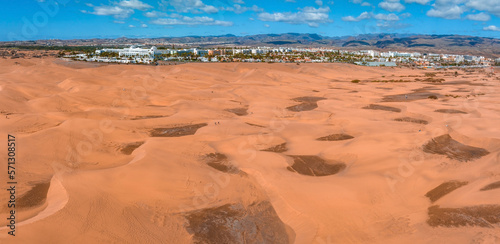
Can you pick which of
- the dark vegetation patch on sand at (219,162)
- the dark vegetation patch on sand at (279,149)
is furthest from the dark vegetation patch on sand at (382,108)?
the dark vegetation patch on sand at (219,162)

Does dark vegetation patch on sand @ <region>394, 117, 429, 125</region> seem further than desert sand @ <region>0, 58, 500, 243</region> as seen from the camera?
Yes

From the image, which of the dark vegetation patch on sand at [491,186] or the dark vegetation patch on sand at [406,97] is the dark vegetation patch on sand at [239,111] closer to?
the dark vegetation patch on sand at [406,97]

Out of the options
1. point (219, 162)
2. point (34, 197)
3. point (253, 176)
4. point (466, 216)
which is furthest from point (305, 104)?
point (34, 197)

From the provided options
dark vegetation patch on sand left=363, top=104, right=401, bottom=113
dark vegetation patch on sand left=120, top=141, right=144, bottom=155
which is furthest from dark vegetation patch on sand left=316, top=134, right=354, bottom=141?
dark vegetation patch on sand left=120, top=141, right=144, bottom=155

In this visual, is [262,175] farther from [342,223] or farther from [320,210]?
[342,223]

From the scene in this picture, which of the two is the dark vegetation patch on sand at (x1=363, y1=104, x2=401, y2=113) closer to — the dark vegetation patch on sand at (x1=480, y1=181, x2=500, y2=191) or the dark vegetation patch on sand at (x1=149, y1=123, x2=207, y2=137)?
the dark vegetation patch on sand at (x1=480, y1=181, x2=500, y2=191)

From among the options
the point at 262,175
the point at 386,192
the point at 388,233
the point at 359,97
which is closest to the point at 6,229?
the point at 262,175
